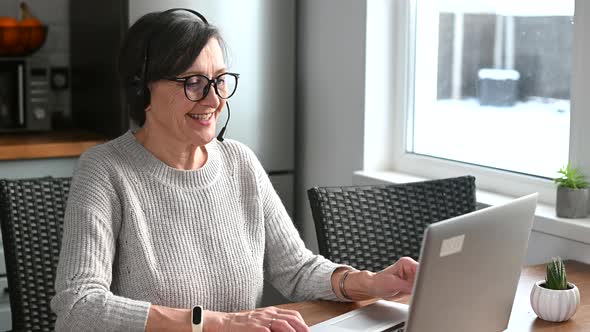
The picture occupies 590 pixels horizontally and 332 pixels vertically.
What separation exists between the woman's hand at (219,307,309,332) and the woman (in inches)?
7.2

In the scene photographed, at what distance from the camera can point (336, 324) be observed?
6.01 ft

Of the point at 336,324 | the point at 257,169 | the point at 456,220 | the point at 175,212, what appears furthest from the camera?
the point at 257,169

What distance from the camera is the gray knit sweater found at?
184 cm

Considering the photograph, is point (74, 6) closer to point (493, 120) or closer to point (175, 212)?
point (493, 120)

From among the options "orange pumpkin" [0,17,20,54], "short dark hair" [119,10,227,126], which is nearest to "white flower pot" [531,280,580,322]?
"short dark hair" [119,10,227,126]

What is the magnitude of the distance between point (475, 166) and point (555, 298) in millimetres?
1144

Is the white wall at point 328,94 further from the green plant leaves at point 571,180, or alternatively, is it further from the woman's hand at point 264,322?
the woman's hand at point 264,322

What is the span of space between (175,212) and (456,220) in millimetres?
762

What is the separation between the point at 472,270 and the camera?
1527 mm

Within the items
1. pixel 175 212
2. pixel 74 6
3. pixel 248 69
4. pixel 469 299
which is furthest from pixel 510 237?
pixel 74 6

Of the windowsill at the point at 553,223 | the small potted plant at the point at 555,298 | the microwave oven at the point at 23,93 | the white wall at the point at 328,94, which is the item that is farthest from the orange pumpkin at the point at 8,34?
the small potted plant at the point at 555,298

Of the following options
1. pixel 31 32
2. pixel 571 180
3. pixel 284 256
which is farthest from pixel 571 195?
pixel 31 32

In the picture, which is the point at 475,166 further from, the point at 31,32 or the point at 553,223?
the point at 31,32

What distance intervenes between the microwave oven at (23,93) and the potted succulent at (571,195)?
1.93 m
